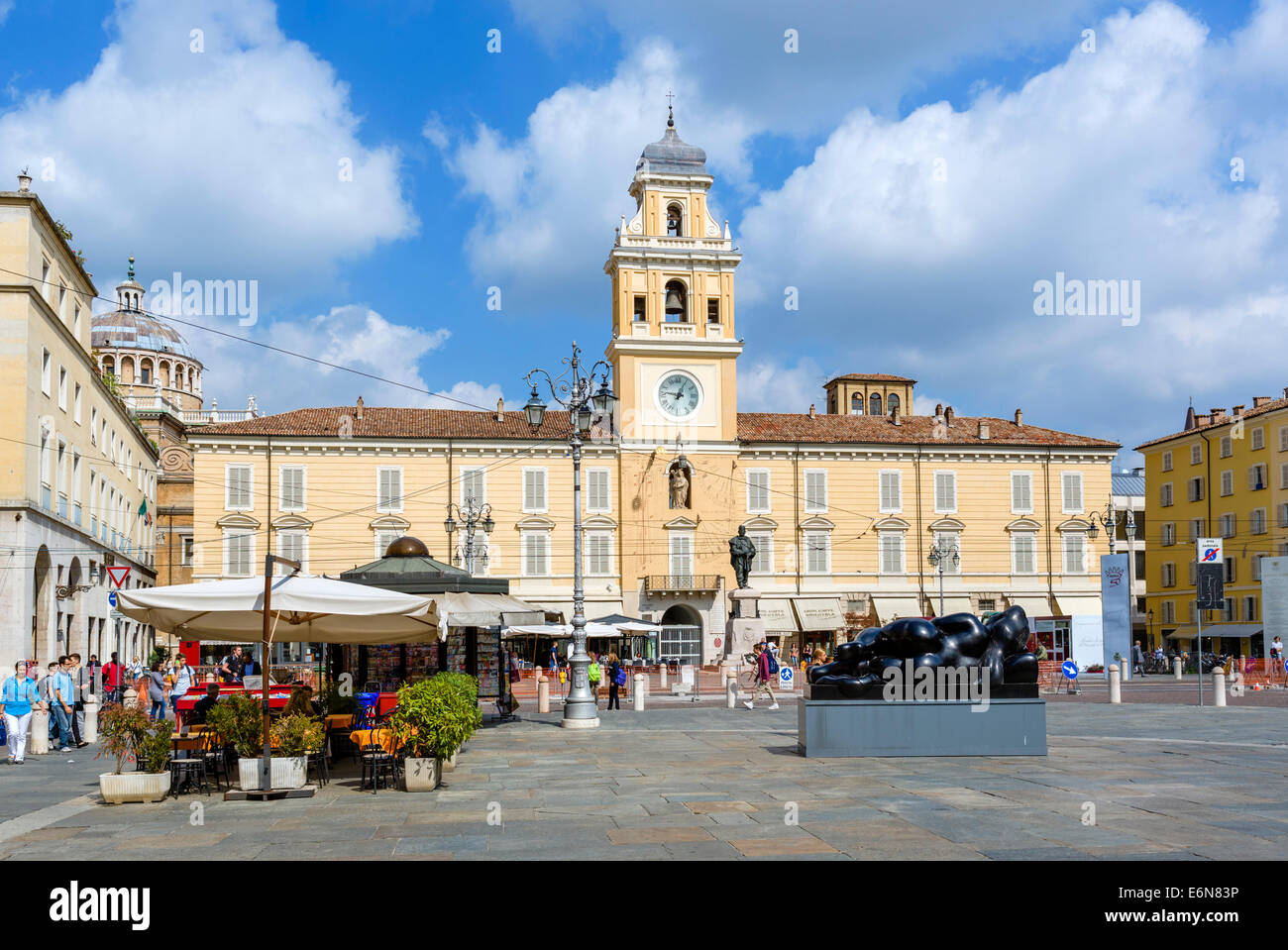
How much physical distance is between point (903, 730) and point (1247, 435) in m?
48.3

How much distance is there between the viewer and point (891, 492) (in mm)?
54625

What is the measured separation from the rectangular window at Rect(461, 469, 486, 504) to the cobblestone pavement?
113 feet

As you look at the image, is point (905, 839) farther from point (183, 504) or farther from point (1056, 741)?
point (183, 504)

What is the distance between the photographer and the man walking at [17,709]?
57.3ft

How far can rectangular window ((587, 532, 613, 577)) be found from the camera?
2046 inches

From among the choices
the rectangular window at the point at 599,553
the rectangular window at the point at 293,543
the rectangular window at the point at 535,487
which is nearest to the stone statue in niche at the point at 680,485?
the rectangular window at the point at 599,553

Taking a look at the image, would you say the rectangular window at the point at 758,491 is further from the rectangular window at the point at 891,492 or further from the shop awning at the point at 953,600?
the shop awning at the point at 953,600

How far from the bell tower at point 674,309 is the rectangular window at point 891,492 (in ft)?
23.1

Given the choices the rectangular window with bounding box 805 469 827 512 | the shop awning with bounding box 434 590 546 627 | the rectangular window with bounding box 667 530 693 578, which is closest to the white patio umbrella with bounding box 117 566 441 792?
the shop awning with bounding box 434 590 546 627

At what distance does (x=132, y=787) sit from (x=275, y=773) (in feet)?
4.48

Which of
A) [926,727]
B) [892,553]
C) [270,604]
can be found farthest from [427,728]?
[892,553]

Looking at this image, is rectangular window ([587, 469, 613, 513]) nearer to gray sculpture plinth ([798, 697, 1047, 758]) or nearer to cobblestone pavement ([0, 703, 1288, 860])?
cobblestone pavement ([0, 703, 1288, 860])

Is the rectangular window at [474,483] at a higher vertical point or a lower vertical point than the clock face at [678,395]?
lower
